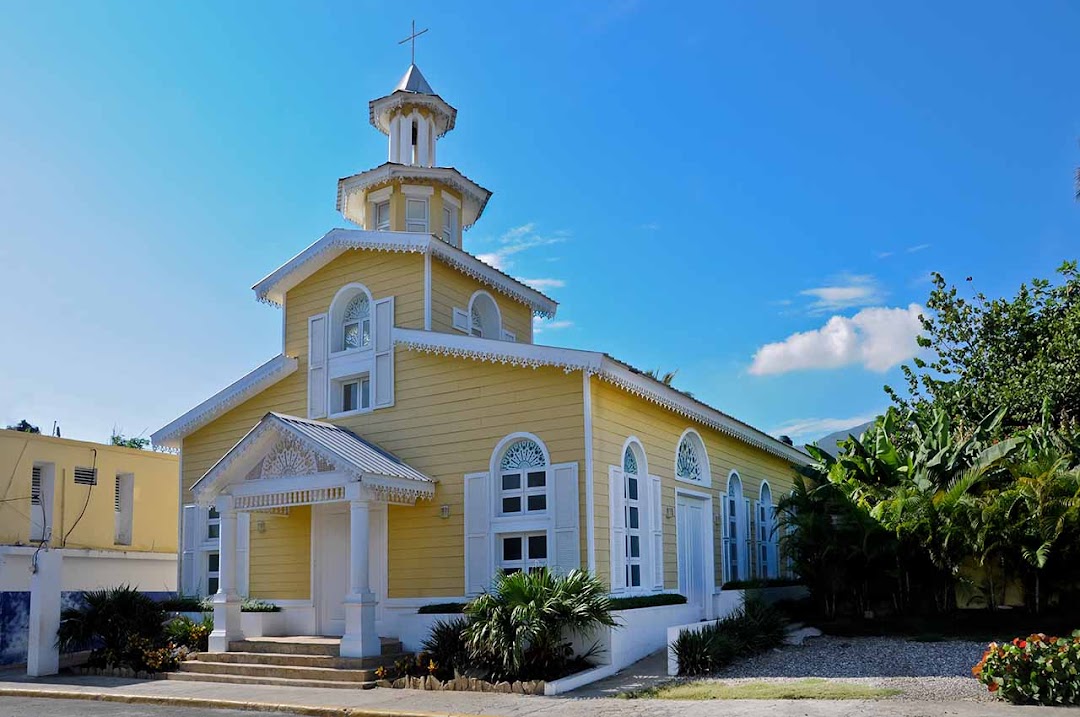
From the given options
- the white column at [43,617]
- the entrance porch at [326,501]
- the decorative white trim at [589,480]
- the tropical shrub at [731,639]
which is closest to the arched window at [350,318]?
the entrance porch at [326,501]

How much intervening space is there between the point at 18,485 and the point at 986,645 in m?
19.7

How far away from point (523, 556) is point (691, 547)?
435 centimetres

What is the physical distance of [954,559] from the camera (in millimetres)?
16906

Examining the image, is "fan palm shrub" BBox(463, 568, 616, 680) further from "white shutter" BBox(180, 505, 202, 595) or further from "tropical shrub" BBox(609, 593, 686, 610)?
"white shutter" BBox(180, 505, 202, 595)

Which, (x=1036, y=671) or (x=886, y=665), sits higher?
(x=1036, y=671)

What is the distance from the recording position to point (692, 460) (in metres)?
20.4

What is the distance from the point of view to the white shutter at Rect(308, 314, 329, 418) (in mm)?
20016

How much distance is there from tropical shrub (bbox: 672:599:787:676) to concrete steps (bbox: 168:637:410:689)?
462 cm

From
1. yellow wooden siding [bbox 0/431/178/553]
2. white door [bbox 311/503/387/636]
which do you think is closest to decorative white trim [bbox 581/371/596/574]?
white door [bbox 311/503/387/636]

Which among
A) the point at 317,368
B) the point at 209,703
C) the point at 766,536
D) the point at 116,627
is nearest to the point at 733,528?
the point at 766,536

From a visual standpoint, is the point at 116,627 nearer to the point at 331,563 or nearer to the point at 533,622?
the point at 331,563

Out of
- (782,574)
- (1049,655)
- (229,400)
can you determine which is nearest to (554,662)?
(1049,655)

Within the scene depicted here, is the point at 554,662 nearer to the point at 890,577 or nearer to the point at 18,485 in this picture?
the point at 890,577

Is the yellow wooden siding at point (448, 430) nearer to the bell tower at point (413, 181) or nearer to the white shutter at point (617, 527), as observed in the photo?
the white shutter at point (617, 527)
